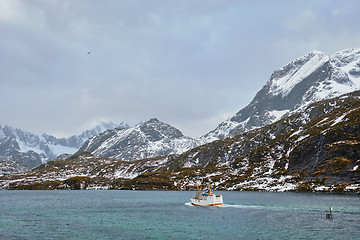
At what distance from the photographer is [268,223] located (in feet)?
230

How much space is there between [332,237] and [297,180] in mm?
143388

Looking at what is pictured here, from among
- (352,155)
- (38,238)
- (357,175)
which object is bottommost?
(38,238)

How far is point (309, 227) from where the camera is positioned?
213 feet

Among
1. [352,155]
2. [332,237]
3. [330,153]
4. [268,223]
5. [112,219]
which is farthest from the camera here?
[330,153]

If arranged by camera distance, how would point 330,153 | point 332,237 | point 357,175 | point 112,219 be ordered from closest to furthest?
1. point 332,237
2. point 112,219
3. point 357,175
4. point 330,153

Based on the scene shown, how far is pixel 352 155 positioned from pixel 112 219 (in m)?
151

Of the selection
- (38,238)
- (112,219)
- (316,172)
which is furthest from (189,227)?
(316,172)

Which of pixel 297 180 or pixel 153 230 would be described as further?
pixel 297 180

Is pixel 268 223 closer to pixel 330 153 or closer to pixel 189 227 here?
pixel 189 227

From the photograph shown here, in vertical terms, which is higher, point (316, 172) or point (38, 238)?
point (316, 172)

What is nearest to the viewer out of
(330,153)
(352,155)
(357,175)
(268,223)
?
(268,223)

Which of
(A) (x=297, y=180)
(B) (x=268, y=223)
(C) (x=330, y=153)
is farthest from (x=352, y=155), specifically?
(B) (x=268, y=223)

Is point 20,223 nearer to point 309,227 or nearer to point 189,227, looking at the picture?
point 189,227

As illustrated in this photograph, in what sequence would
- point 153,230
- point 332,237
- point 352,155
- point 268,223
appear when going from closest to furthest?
point 332,237 < point 153,230 < point 268,223 < point 352,155
